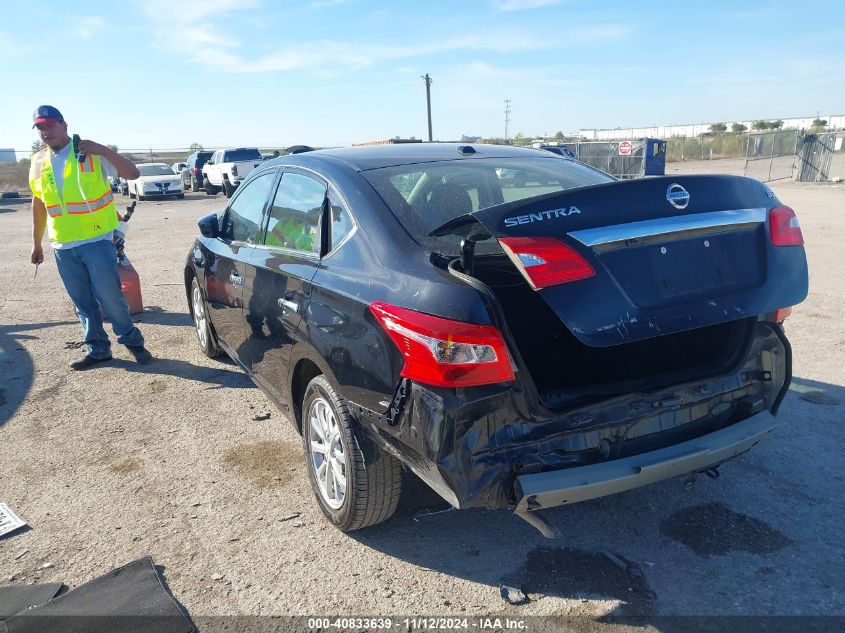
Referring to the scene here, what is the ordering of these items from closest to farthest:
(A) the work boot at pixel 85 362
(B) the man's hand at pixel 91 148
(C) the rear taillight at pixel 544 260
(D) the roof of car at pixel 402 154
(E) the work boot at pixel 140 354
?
(C) the rear taillight at pixel 544 260 → (D) the roof of car at pixel 402 154 → (B) the man's hand at pixel 91 148 → (A) the work boot at pixel 85 362 → (E) the work boot at pixel 140 354

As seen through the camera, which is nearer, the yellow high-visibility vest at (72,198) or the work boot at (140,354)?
the yellow high-visibility vest at (72,198)

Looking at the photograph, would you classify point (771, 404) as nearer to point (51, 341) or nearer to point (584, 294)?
point (584, 294)

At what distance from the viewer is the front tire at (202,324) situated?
5.48m

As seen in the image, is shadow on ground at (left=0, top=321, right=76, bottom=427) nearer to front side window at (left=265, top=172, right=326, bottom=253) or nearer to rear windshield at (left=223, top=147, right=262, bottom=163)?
front side window at (left=265, top=172, right=326, bottom=253)

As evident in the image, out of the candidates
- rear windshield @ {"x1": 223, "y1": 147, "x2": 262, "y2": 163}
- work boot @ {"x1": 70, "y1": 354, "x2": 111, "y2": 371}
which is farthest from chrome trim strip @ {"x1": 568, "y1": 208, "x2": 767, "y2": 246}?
rear windshield @ {"x1": 223, "y1": 147, "x2": 262, "y2": 163}

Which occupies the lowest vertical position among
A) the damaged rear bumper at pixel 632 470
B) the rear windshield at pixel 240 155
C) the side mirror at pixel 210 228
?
the damaged rear bumper at pixel 632 470

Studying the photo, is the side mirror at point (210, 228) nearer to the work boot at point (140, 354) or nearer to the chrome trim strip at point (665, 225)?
the work boot at point (140, 354)

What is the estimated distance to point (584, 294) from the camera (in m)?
2.31

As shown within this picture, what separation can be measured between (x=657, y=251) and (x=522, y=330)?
0.76m

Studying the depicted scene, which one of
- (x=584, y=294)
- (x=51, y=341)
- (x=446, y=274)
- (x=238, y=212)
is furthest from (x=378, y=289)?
(x=51, y=341)

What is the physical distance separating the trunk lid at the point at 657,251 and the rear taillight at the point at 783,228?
0.03 m

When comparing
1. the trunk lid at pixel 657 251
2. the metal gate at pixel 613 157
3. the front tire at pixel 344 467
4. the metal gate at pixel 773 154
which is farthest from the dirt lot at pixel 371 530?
the metal gate at pixel 773 154

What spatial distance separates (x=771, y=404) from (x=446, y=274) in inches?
65.9

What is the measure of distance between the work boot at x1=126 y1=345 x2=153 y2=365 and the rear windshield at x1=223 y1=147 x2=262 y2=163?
22.4 metres
